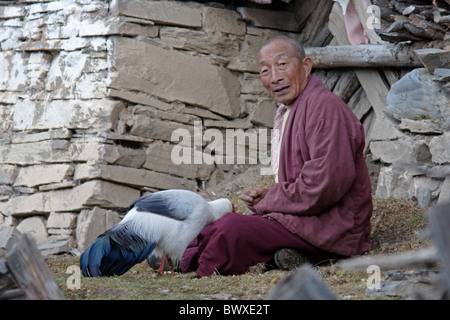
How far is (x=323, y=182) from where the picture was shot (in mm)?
4199

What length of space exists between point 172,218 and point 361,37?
2.89 meters

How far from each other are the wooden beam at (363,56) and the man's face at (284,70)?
1.35 metres

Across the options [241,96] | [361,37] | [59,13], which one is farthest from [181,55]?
[361,37]

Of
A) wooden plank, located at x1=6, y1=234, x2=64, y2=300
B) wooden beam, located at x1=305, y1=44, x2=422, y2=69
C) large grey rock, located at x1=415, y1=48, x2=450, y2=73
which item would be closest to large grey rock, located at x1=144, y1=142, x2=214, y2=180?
wooden beam, located at x1=305, y1=44, x2=422, y2=69

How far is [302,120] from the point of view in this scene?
445cm

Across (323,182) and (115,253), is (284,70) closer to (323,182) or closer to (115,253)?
(323,182)

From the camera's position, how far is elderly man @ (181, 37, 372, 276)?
425 centimetres

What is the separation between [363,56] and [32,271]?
449 centimetres

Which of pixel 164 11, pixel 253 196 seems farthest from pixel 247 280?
pixel 164 11

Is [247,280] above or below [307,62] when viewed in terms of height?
below

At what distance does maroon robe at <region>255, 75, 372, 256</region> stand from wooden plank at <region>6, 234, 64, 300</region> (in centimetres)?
223
